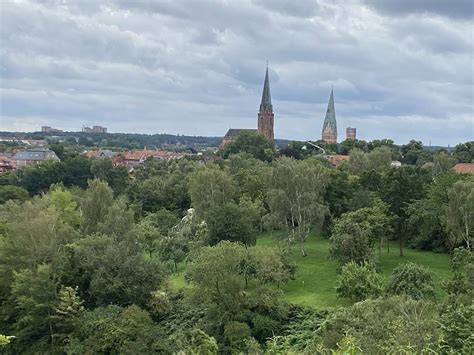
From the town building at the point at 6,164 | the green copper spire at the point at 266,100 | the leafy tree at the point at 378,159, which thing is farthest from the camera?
the green copper spire at the point at 266,100

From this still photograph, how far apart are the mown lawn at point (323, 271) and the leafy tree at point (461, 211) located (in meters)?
2.26

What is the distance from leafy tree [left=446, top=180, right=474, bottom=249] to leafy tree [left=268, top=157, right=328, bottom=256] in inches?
310

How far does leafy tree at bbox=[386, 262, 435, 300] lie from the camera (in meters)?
22.0

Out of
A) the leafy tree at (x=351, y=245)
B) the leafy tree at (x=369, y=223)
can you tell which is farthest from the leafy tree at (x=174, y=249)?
the leafy tree at (x=351, y=245)

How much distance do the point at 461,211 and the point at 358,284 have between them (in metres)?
8.08

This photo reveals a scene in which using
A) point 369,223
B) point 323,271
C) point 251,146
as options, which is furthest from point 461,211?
point 251,146

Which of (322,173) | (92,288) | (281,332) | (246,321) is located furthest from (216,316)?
(322,173)

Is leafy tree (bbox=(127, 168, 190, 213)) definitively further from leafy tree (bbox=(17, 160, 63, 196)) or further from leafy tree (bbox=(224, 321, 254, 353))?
leafy tree (bbox=(224, 321, 254, 353))

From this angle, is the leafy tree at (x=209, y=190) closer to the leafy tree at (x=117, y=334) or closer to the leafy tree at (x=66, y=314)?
the leafy tree at (x=66, y=314)

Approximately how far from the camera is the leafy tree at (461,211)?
27.8m

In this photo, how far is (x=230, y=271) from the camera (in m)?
24.1

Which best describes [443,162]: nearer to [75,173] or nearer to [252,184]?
[252,184]

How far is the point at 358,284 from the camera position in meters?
23.6

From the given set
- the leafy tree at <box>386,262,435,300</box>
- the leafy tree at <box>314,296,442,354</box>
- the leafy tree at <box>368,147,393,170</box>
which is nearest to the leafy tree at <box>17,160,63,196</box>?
the leafy tree at <box>368,147,393,170</box>
